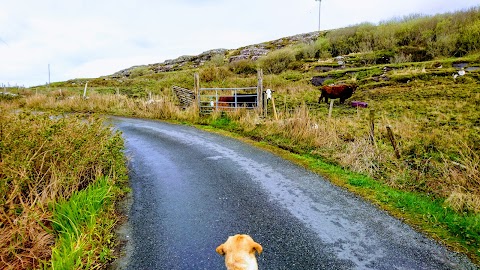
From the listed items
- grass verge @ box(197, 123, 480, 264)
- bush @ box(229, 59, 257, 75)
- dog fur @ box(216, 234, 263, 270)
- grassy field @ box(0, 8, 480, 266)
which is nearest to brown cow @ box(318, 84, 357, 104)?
grassy field @ box(0, 8, 480, 266)

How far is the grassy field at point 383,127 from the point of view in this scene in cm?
482

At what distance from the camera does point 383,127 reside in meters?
9.70

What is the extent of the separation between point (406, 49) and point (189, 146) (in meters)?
25.8

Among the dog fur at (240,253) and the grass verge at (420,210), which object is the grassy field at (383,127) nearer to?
the grass verge at (420,210)

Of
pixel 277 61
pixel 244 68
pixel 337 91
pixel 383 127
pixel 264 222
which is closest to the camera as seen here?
pixel 264 222

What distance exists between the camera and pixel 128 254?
3928mm

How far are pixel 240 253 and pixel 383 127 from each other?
8738 mm

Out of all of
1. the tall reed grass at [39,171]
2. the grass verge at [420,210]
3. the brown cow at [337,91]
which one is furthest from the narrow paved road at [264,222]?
the brown cow at [337,91]

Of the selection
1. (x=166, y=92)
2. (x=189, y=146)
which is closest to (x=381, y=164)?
(x=189, y=146)

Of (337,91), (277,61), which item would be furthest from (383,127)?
(277,61)

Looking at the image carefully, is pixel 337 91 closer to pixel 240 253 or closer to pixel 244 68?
pixel 240 253

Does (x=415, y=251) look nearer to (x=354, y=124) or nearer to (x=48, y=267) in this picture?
(x=48, y=267)

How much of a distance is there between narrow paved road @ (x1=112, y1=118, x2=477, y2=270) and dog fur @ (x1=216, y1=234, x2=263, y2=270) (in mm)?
1328

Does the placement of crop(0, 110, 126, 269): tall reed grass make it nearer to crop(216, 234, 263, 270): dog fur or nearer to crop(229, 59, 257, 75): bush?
crop(216, 234, 263, 270): dog fur
